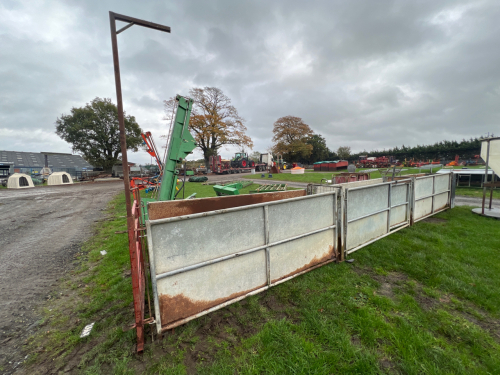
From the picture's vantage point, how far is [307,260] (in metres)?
3.61

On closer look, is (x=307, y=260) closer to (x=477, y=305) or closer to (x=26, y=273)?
(x=477, y=305)

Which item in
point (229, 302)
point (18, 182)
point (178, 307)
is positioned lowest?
point (229, 302)

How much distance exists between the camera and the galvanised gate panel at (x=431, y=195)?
597cm

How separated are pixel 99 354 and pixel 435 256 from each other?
5733mm

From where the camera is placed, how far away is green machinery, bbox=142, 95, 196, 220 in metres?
5.21

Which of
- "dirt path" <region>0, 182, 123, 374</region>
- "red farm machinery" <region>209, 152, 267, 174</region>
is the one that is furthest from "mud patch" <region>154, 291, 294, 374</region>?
"red farm machinery" <region>209, 152, 267, 174</region>

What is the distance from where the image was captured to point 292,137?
47.2m

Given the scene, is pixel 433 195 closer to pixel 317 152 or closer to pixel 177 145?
pixel 177 145

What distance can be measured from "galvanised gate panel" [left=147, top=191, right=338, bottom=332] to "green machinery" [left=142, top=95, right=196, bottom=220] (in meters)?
3.32

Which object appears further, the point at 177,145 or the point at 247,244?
the point at 177,145

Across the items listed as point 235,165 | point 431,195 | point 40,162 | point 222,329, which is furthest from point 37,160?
point 431,195

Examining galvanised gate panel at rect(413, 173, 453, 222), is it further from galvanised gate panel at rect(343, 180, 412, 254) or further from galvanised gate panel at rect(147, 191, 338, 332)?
galvanised gate panel at rect(147, 191, 338, 332)

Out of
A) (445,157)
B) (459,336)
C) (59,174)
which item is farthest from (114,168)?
(445,157)

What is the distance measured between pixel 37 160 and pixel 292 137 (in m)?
60.0
